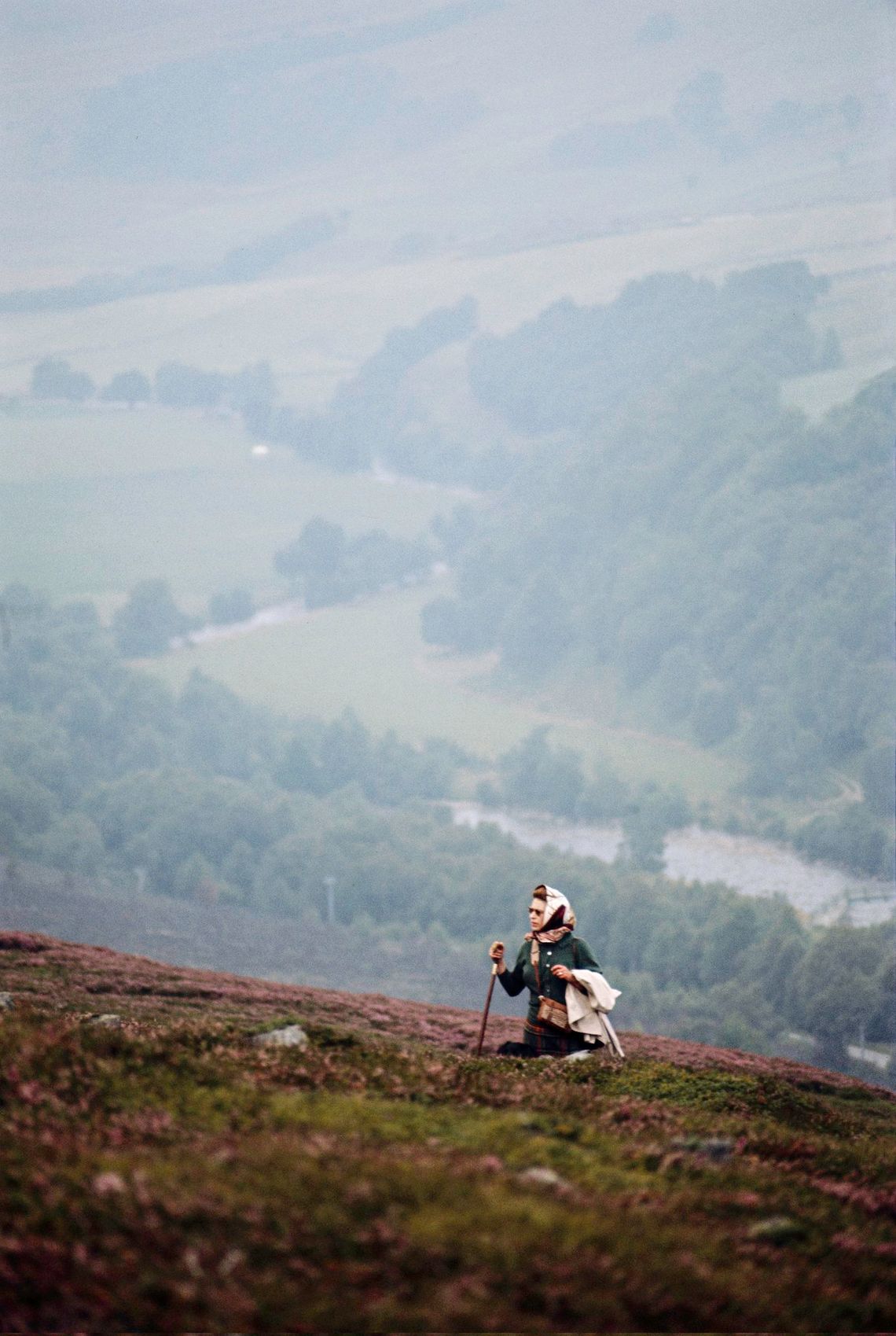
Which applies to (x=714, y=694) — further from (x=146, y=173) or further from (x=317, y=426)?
(x=146, y=173)

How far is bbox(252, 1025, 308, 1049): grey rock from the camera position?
1352 cm

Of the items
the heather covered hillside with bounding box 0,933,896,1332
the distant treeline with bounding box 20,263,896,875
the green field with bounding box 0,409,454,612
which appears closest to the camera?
the heather covered hillside with bounding box 0,933,896,1332

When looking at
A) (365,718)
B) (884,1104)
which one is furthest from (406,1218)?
(365,718)

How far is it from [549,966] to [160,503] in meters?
85.2

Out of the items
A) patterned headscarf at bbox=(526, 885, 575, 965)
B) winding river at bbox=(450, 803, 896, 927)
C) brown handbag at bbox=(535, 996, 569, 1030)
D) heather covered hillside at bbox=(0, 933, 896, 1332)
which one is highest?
winding river at bbox=(450, 803, 896, 927)

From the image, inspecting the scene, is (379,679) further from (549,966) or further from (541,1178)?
(541,1178)

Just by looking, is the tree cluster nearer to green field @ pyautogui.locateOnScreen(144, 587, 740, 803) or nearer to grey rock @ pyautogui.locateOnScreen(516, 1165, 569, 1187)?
green field @ pyautogui.locateOnScreen(144, 587, 740, 803)

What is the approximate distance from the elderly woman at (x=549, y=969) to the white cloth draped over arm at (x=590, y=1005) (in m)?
0.10

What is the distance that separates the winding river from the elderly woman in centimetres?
5332

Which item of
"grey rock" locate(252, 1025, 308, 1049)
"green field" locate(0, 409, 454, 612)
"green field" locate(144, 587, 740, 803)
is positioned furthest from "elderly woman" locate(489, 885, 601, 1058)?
"green field" locate(0, 409, 454, 612)

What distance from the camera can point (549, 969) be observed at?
16.3m

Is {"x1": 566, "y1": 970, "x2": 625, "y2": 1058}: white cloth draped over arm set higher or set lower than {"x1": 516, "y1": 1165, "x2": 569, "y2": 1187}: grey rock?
higher

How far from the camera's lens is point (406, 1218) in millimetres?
8148

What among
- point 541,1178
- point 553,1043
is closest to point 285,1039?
point 553,1043
